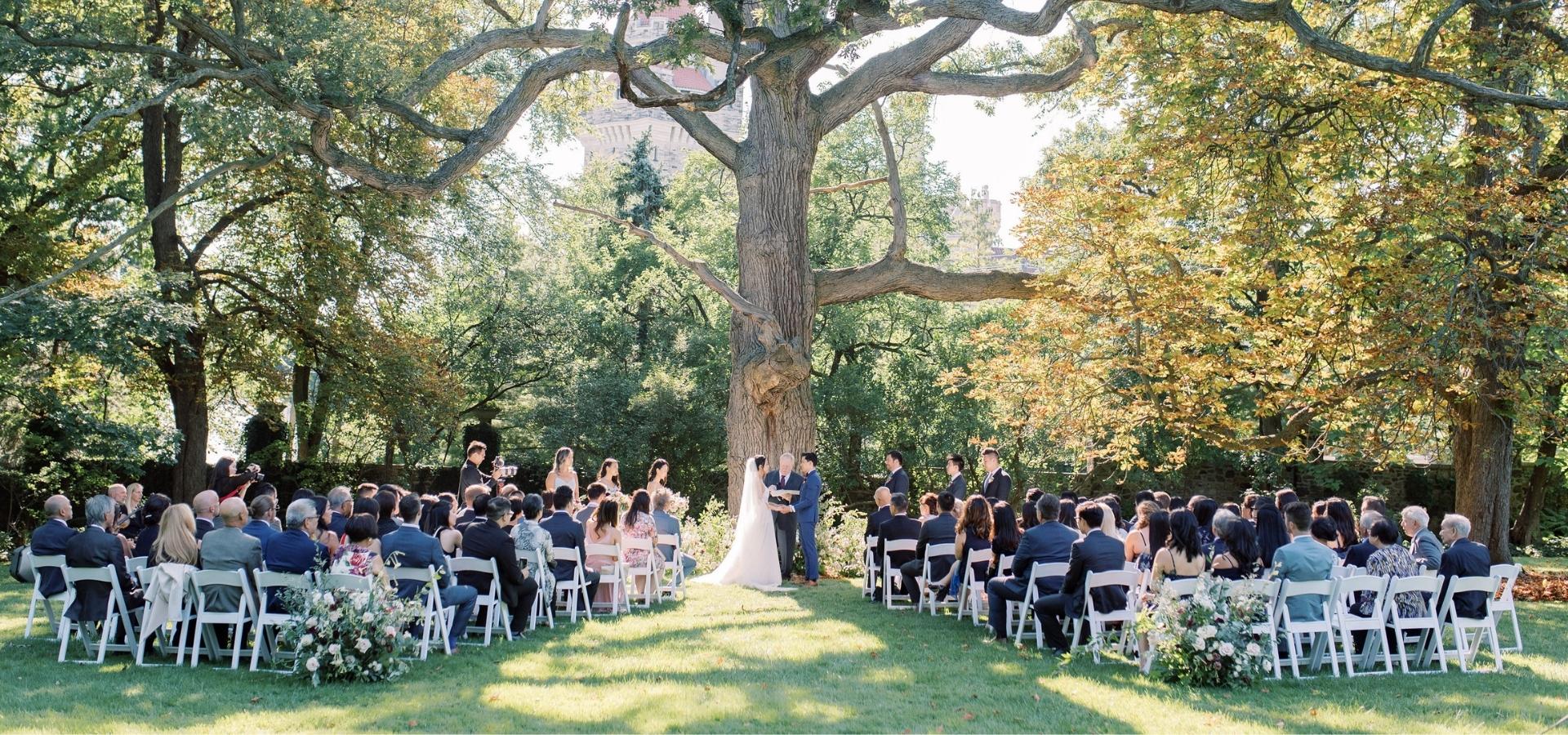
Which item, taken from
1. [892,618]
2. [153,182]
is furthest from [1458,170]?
[153,182]

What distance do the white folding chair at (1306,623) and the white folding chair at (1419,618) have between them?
17.0 inches

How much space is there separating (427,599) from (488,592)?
0.98 meters

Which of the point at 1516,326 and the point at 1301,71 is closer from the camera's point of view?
the point at 1516,326

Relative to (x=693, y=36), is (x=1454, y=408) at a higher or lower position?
lower

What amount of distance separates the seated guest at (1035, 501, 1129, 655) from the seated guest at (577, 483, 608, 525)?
4344 mm

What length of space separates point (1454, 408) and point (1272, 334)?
2797 mm

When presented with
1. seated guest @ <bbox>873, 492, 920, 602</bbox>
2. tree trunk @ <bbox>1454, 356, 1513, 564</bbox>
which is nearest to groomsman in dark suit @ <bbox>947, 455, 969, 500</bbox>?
seated guest @ <bbox>873, 492, 920, 602</bbox>

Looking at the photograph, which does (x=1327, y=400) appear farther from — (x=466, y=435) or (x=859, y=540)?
(x=466, y=435)

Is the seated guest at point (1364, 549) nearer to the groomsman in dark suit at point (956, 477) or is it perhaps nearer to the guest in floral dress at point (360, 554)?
the groomsman in dark suit at point (956, 477)

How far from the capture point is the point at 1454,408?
13836mm

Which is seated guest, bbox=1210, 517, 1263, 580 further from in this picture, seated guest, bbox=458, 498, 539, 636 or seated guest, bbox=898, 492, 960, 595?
seated guest, bbox=458, 498, 539, 636

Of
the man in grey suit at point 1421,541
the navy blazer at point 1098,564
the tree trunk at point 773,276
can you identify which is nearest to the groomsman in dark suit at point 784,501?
the tree trunk at point 773,276

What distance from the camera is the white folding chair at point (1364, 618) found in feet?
24.9

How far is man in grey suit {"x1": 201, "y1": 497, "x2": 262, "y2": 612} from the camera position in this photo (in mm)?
7656
